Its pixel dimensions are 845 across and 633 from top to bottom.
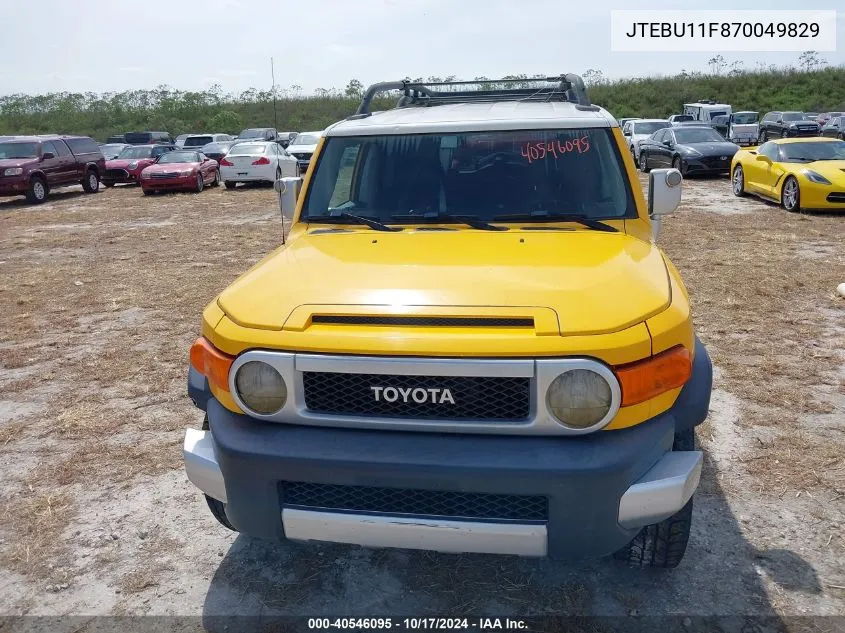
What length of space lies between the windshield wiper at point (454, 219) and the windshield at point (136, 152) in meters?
23.3

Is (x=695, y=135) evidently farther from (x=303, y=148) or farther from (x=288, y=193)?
(x=288, y=193)

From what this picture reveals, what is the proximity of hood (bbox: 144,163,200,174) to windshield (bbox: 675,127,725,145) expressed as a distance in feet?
45.4

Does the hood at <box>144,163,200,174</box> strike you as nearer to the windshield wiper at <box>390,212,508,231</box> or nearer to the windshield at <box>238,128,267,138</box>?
the windshield at <box>238,128,267,138</box>

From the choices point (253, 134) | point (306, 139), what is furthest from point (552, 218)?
point (253, 134)

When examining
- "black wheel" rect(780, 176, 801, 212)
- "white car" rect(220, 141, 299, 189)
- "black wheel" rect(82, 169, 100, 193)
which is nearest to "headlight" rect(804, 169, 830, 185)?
"black wheel" rect(780, 176, 801, 212)

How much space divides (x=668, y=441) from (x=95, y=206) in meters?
18.4

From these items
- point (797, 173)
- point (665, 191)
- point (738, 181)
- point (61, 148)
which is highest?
point (61, 148)

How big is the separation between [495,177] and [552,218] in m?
0.39

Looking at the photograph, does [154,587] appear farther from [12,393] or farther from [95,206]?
[95,206]

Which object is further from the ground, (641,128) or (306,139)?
(306,139)

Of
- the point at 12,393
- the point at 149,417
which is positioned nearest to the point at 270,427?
the point at 149,417

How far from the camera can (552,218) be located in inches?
138

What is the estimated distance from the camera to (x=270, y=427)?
2.52 m

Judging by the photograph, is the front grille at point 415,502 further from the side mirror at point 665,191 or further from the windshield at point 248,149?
the windshield at point 248,149
